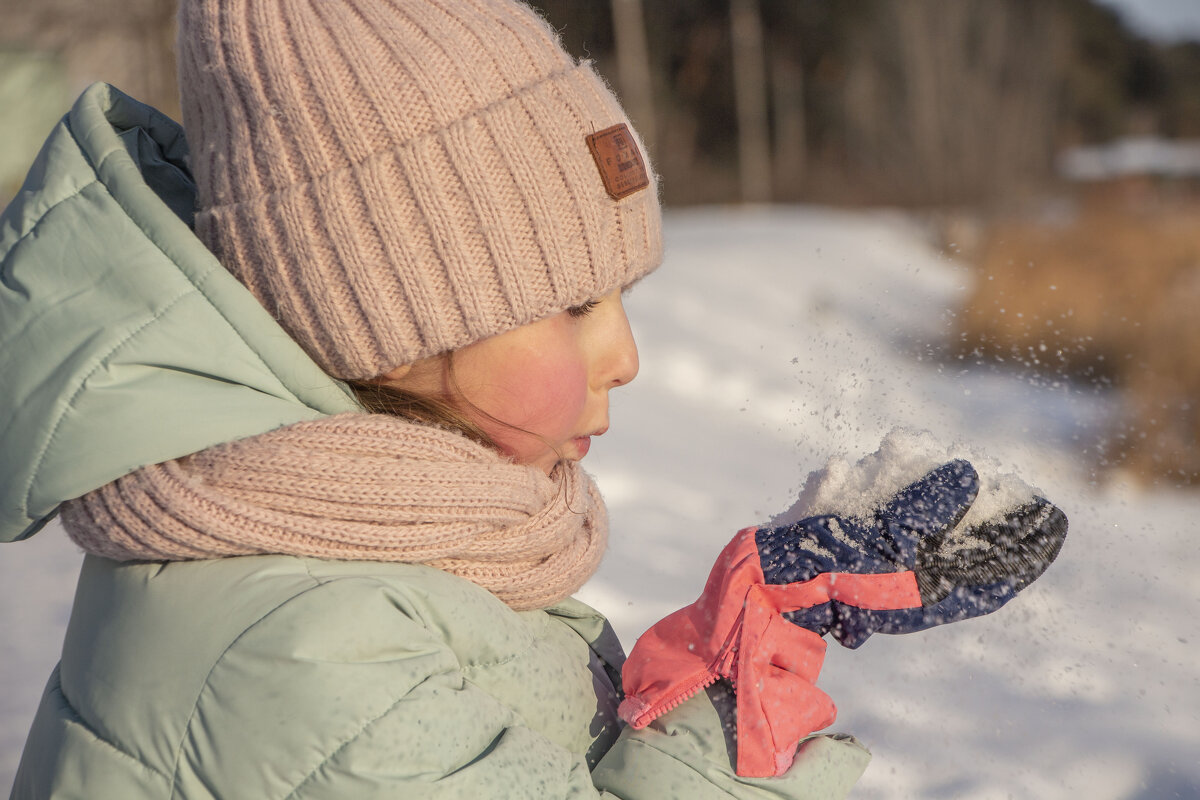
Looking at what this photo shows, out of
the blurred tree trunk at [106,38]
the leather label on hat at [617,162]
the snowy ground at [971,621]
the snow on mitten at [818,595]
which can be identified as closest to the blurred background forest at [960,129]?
the blurred tree trunk at [106,38]

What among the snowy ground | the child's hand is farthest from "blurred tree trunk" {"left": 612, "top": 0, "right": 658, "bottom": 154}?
the child's hand

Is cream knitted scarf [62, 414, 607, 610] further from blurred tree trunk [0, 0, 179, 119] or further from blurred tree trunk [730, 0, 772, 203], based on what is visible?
blurred tree trunk [730, 0, 772, 203]

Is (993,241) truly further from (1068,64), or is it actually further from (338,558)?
(1068,64)

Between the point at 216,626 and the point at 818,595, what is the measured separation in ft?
2.01

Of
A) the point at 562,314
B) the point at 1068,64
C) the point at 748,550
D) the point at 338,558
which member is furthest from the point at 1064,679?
the point at 1068,64

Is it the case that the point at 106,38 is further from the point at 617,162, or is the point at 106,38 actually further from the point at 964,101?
the point at 964,101

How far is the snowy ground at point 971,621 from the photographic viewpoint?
1749 millimetres

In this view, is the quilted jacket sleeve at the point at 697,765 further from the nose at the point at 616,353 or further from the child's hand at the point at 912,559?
the nose at the point at 616,353

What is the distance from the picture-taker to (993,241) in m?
6.77

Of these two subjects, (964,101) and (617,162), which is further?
(964,101)

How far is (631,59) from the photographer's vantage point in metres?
16.5

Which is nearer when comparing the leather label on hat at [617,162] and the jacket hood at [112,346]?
the jacket hood at [112,346]

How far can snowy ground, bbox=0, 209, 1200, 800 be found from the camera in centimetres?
175

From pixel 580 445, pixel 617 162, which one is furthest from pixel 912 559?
pixel 617 162
